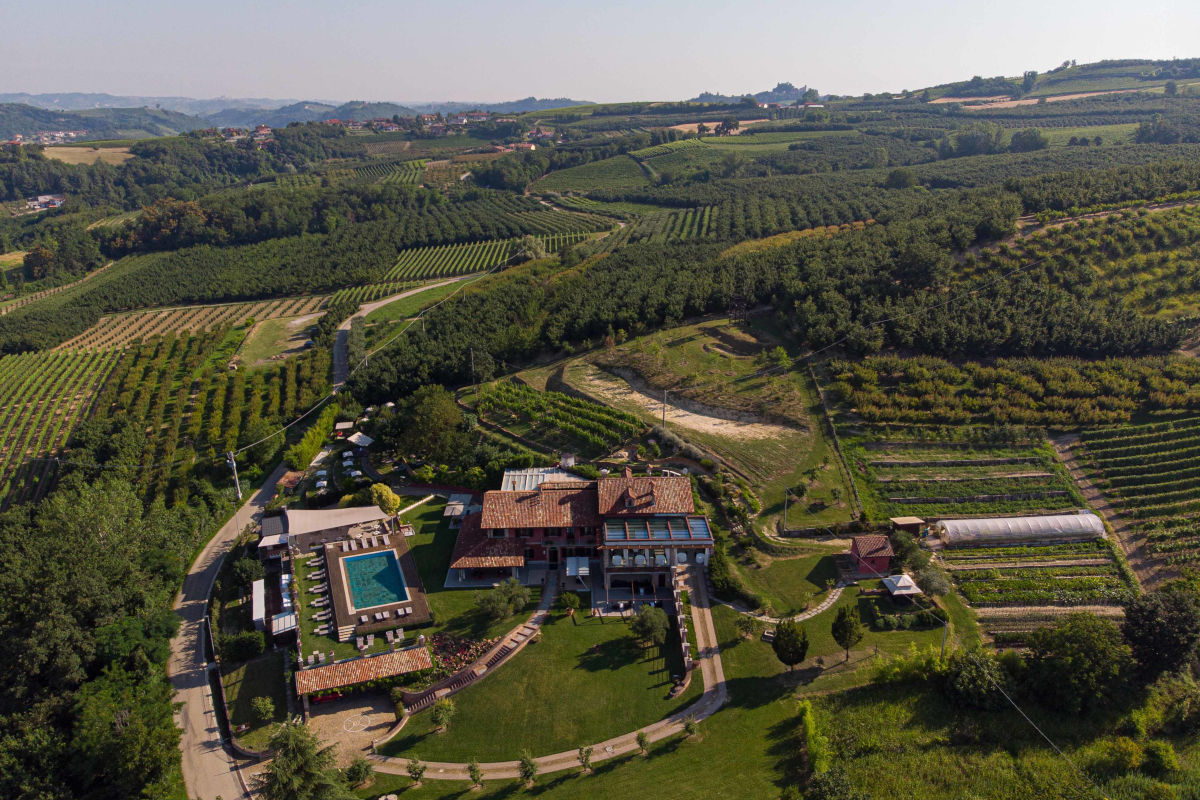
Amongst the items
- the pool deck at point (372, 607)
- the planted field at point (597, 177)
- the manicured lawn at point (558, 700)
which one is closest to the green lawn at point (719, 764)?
the manicured lawn at point (558, 700)

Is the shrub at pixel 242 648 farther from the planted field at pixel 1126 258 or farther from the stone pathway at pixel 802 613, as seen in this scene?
the planted field at pixel 1126 258

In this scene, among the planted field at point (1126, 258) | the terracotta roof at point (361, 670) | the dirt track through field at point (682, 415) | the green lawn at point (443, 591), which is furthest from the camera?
the planted field at point (1126, 258)

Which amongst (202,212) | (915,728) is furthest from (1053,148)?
(202,212)

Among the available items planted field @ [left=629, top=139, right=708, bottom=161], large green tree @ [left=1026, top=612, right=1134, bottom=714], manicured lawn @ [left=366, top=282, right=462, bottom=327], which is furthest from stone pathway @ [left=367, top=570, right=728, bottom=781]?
planted field @ [left=629, top=139, right=708, bottom=161]

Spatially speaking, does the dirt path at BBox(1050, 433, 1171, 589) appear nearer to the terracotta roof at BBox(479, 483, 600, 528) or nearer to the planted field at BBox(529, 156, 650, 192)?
the terracotta roof at BBox(479, 483, 600, 528)

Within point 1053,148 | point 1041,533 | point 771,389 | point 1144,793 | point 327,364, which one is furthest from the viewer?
point 1053,148

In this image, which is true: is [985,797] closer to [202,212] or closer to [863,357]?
[863,357]

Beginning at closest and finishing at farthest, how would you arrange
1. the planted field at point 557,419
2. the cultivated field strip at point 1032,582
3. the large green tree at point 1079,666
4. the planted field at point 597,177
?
the large green tree at point 1079,666
the cultivated field strip at point 1032,582
the planted field at point 557,419
the planted field at point 597,177

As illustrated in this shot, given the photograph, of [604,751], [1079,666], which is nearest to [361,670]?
[604,751]
